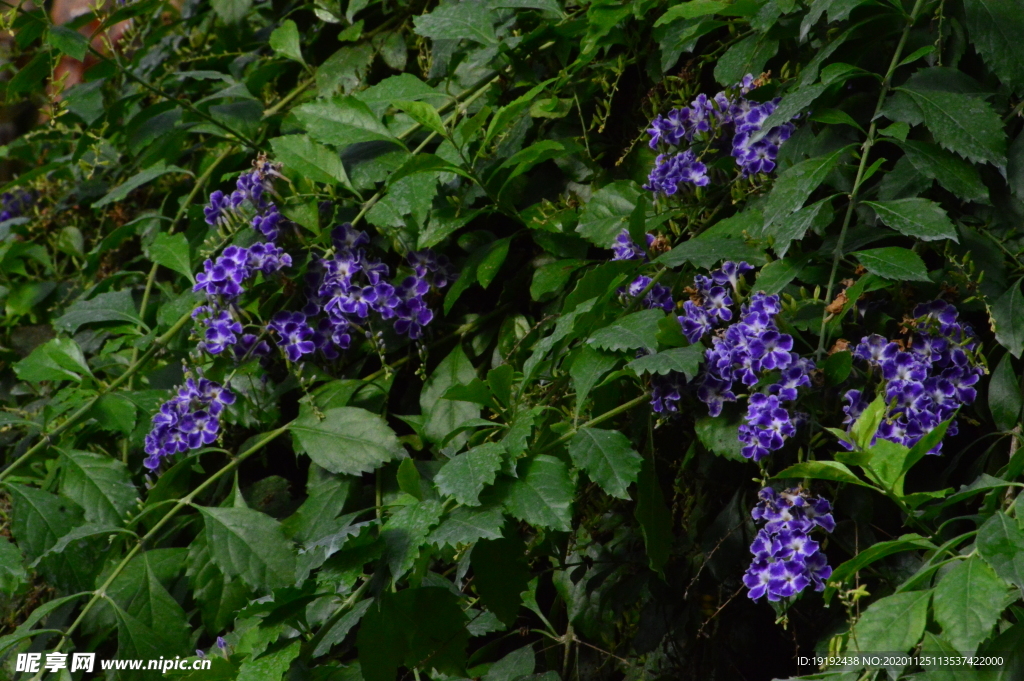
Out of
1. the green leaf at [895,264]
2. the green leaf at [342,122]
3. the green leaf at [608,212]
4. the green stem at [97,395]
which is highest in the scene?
the green leaf at [342,122]

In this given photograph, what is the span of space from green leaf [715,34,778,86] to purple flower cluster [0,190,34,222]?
5.52 feet

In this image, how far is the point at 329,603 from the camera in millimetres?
1176

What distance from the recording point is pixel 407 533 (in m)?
0.98

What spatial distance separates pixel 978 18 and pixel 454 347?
789 mm

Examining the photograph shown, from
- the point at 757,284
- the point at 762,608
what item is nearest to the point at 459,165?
the point at 757,284

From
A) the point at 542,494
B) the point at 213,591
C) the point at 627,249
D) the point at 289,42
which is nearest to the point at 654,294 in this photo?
the point at 627,249

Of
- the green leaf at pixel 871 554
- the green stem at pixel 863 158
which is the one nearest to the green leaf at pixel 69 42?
the green stem at pixel 863 158

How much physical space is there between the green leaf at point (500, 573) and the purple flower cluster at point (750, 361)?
0.94ft

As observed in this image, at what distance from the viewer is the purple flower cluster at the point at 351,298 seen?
1.28 m

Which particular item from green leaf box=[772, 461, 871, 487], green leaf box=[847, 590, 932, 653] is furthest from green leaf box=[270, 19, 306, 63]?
green leaf box=[847, 590, 932, 653]

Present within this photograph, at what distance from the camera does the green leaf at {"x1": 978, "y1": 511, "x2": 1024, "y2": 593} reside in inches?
28.7

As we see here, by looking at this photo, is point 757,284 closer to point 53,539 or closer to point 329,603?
point 329,603

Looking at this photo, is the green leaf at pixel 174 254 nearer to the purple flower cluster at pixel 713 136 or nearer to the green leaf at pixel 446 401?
the green leaf at pixel 446 401

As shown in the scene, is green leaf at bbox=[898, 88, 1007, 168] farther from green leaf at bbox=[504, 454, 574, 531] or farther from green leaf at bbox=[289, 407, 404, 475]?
green leaf at bbox=[289, 407, 404, 475]
